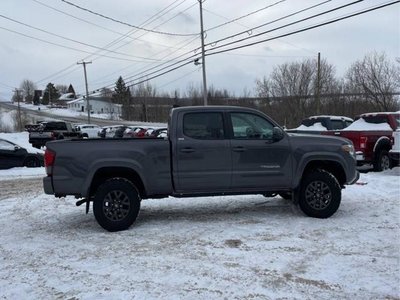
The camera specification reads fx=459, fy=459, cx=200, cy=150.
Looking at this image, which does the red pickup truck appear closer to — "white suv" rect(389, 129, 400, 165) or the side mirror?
"white suv" rect(389, 129, 400, 165)

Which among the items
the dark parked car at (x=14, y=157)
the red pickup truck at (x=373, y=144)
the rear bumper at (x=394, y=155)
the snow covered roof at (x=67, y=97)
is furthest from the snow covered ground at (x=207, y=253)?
the snow covered roof at (x=67, y=97)

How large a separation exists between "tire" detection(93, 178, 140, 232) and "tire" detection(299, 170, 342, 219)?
2.86 meters

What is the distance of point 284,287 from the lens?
4.91 meters

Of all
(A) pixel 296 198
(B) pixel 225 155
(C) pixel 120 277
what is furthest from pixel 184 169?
(C) pixel 120 277

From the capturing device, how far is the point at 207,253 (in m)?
6.08

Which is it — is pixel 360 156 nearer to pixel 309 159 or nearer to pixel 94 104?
pixel 309 159

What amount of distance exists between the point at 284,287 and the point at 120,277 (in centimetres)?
184

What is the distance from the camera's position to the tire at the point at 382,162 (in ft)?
46.0

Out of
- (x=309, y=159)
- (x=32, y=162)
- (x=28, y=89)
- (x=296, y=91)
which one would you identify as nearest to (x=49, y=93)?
(x=28, y=89)

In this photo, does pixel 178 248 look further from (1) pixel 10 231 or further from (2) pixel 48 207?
(2) pixel 48 207

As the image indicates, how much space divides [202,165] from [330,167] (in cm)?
236

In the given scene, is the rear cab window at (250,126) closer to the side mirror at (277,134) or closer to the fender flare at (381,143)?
the side mirror at (277,134)

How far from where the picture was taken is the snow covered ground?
4891 millimetres

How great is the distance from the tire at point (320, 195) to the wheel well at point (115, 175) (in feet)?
9.04
